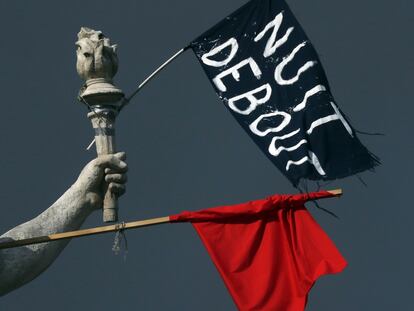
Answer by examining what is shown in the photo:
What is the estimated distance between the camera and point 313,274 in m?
38.5

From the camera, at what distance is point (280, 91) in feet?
130

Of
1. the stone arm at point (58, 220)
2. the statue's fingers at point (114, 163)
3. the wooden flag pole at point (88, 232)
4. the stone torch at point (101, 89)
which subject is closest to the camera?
the wooden flag pole at point (88, 232)

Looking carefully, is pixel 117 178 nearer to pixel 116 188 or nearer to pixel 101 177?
pixel 116 188

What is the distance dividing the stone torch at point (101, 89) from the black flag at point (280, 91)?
1.56m

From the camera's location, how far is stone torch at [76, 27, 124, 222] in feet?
129

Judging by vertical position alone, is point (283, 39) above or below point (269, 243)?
above

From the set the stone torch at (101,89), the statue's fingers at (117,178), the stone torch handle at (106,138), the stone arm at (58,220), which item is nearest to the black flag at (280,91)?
the stone torch at (101,89)

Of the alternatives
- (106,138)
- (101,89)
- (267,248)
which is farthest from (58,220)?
(267,248)

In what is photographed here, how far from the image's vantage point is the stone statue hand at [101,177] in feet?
128

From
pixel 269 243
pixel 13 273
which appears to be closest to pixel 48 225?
pixel 13 273

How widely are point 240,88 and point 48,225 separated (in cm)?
361

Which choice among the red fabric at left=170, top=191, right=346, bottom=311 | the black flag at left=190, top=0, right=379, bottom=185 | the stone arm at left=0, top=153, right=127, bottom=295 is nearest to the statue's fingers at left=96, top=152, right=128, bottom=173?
the stone arm at left=0, top=153, right=127, bottom=295

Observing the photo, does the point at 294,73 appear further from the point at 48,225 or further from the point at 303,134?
the point at 48,225

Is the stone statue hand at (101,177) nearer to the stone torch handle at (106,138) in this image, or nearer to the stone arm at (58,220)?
the stone arm at (58,220)
